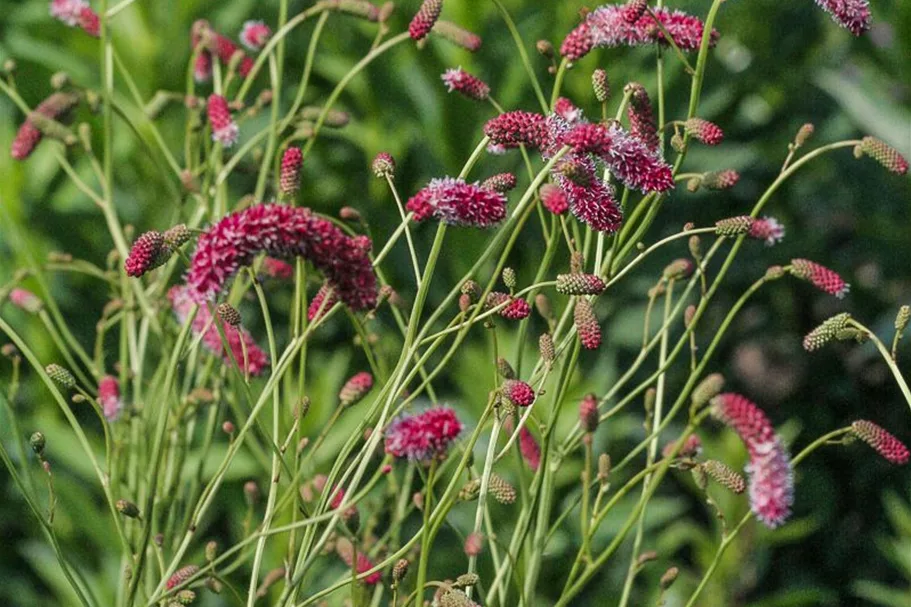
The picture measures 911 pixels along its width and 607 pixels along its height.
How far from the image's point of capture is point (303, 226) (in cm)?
85

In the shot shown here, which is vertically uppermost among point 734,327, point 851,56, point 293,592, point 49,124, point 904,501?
point 49,124

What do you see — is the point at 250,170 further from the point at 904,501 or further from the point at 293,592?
the point at 904,501

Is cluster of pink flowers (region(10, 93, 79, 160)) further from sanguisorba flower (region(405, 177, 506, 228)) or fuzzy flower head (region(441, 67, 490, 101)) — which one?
sanguisorba flower (region(405, 177, 506, 228))

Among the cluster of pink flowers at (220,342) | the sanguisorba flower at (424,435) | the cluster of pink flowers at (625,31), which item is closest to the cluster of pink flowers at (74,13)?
the cluster of pink flowers at (220,342)

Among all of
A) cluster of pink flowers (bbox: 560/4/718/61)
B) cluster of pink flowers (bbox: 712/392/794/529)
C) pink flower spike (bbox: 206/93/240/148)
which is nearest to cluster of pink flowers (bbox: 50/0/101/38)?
pink flower spike (bbox: 206/93/240/148)

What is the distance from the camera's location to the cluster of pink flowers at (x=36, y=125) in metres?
1.30

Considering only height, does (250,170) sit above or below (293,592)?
above

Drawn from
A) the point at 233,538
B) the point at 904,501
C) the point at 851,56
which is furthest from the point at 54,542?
the point at 851,56

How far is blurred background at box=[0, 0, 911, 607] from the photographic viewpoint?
2467 mm

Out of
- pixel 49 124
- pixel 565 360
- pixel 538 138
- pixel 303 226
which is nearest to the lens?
pixel 303 226

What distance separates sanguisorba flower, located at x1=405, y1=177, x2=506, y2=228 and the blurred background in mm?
1185

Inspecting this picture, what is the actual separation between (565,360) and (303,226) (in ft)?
1.22

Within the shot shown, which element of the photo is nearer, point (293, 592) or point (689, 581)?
point (293, 592)

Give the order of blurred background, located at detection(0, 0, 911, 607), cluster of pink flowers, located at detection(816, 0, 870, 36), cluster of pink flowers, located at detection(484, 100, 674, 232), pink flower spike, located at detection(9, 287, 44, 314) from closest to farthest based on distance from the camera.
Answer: cluster of pink flowers, located at detection(484, 100, 674, 232)
cluster of pink flowers, located at detection(816, 0, 870, 36)
pink flower spike, located at detection(9, 287, 44, 314)
blurred background, located at detection(0, 0, 911, 607)
